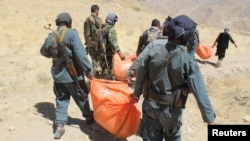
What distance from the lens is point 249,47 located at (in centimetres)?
1670

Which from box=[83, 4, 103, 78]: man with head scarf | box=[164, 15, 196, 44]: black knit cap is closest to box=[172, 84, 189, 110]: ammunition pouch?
box=[164, 15, 196, 44]: black knit cap

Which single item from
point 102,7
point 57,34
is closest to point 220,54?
point 57,34

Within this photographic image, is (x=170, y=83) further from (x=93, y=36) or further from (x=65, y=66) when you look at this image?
(x=93, y=36)

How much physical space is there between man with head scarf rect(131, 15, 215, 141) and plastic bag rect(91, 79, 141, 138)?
66 centimetres

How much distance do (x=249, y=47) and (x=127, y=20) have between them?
7.08 m

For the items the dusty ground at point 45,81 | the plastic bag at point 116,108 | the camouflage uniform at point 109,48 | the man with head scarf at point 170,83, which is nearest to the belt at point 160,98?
the man with head scarf at point 170,83

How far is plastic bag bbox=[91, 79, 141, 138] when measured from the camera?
4.74m

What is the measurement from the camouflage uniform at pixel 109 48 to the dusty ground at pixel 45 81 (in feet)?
3.28

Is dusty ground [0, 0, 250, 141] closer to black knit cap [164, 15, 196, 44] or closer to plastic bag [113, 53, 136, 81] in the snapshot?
plastic bag [113, 53, 136, 81]

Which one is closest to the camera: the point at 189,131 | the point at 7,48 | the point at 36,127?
the point at 36,127

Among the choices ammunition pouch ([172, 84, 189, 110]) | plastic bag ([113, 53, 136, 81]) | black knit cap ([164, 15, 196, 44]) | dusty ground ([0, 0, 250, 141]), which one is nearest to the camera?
black knit cap ([164, 15, 196, 44])

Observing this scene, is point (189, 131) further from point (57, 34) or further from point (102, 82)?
point (57, 34)

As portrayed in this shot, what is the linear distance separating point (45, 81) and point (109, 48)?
234cm

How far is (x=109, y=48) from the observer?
6.95 meters
